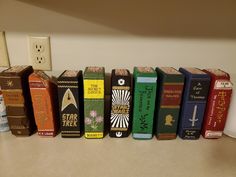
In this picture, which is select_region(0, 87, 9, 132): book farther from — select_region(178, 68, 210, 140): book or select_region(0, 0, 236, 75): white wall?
select_region(178, 68, 210, 140): book

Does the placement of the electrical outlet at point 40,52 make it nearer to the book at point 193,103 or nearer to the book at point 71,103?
the book at point 71,103

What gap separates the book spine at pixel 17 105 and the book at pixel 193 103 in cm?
47

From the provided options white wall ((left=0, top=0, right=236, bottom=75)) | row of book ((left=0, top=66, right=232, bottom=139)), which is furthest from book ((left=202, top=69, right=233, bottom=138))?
white wall ((left=0, top=0, right=236, bottom=75))

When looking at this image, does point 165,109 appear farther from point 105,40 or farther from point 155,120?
point 105,40

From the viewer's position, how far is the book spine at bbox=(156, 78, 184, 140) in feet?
2.08

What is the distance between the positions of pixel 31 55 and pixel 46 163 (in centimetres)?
38

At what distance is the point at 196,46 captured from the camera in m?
0.77

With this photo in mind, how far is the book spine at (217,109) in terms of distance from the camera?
2.09 feet

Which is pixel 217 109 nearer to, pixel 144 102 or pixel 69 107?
pixel 144 102

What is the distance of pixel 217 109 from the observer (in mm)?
662

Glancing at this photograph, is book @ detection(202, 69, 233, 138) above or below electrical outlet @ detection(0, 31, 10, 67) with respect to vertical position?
below

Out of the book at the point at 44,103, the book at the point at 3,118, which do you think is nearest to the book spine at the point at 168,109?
the book at the point at 44,103
